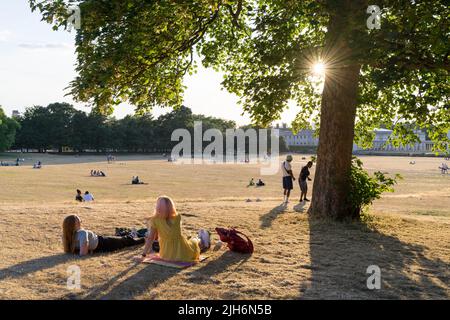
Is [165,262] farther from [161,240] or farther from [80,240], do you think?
[80,240]

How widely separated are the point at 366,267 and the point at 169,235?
3853mm

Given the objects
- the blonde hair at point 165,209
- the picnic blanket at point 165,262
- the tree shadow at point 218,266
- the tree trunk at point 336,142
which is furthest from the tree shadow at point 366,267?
the blonde hair at point 165,209

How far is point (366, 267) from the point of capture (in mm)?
8492

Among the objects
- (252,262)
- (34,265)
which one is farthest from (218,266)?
(34,265)

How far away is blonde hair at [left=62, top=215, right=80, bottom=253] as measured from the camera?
888cm

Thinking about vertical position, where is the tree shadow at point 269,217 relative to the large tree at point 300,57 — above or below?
below

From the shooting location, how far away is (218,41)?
16500mm

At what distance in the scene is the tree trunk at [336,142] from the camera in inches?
516

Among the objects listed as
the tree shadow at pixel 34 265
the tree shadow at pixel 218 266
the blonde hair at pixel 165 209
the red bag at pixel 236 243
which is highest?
the blonde hair at pixel 165 209

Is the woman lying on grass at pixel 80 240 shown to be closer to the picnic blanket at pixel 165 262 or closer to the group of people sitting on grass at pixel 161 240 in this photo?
the group of people sitting on grass at pixel 161 240

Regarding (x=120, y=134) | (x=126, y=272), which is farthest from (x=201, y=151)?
(x=126, y=272)

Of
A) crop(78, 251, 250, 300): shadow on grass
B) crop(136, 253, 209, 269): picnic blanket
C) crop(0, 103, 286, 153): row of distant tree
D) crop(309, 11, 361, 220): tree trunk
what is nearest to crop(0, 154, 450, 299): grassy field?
crop(78, 251, 250, 300): shadow on grass

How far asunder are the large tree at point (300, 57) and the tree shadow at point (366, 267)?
2231mm
